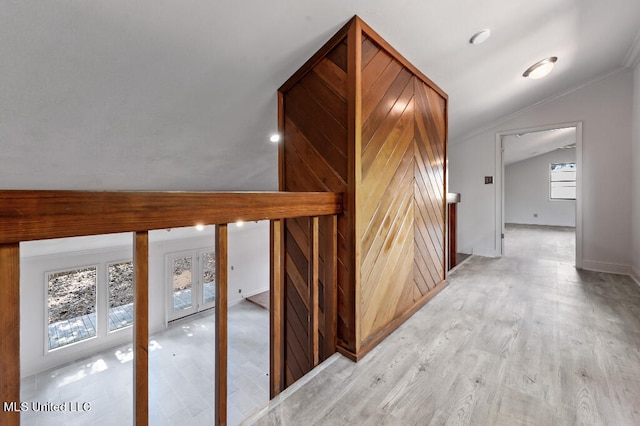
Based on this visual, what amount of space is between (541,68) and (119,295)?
8.07 metres

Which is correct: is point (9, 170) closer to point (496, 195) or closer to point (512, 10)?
point (512, 10)

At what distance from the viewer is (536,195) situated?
943 cm

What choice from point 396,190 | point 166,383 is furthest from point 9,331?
point 166,383

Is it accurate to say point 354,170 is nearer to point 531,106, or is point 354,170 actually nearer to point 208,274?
point 531,106

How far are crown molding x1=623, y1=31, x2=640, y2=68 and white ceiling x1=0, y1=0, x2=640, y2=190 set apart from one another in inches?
0.4

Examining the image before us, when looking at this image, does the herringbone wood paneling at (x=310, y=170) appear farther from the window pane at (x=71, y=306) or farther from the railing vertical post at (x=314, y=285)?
the window pane at (x=71, y=306)

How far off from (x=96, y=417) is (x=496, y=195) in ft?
22.0

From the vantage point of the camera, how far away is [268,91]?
6.97ft

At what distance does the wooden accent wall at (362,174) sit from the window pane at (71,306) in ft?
18.3

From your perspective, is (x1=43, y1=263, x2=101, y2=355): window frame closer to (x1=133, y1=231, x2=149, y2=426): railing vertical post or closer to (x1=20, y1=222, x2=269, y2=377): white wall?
(x1=20, y1=222, x2=269, y2=377): white wall

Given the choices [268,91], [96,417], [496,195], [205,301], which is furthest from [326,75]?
[205,301]

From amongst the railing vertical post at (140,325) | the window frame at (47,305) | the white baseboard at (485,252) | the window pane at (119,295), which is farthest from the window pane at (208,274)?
the railing vertical post at (140,325)

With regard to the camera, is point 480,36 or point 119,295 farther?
point 119,295

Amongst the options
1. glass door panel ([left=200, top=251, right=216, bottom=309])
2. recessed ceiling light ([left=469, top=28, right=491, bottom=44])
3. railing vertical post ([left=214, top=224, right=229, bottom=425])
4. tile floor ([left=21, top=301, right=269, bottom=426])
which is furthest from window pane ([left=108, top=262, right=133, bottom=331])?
recessed ceiling light ([left=469, top=28, right=491, bottom=44])
